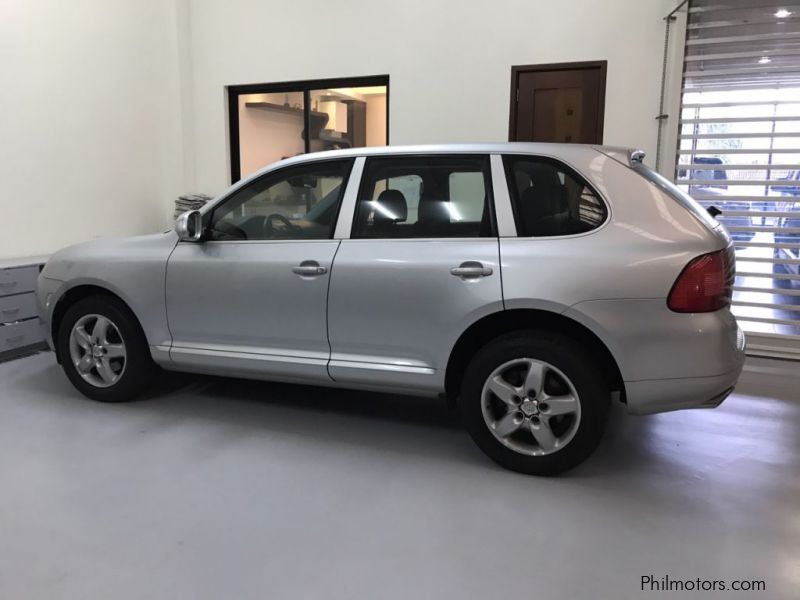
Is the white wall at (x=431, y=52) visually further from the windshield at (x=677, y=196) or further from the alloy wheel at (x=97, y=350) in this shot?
the alloy wheel at (x=97, y=350)

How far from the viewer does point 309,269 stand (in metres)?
3.16

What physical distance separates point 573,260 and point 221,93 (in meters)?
5.81

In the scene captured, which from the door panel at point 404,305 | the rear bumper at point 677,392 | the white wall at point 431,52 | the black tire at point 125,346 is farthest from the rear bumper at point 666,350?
the white wall at point 431,52

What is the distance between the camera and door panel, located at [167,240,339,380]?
320 centimetres

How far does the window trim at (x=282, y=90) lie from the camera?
6.45 metres

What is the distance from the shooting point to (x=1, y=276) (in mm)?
4688

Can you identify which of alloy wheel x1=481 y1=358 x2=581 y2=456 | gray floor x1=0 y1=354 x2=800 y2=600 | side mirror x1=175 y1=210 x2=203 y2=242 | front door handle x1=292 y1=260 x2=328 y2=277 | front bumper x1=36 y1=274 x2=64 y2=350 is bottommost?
gray floor x1=0 y1=354 x2=800 y2=600

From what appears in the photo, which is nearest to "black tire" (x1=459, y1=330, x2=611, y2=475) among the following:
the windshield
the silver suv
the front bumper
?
the silver suv

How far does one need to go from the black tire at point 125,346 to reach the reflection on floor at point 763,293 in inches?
186

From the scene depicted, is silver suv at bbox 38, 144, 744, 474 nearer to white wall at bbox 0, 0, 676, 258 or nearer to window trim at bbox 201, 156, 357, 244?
window trim at bbox 201, 156, 357, 244

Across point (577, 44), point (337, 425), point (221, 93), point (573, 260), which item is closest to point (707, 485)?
point (573, 260)

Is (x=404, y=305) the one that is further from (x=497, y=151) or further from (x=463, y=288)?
(x=497, y=151)

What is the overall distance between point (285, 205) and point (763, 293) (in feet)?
13.8

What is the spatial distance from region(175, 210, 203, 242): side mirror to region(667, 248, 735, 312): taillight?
2.47 metres
